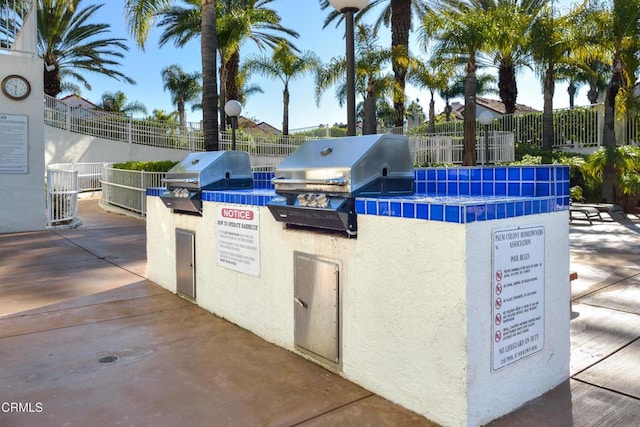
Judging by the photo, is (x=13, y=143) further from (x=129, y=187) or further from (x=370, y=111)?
(x=370, y=111)

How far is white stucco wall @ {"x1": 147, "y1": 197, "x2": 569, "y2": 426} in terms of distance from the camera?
265 centimetres

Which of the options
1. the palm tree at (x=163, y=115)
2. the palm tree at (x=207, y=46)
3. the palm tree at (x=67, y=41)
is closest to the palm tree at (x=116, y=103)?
the palm tree at (x=163, y=115)

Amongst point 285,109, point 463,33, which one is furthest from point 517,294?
point 285,109

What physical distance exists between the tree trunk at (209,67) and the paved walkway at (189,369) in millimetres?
6426

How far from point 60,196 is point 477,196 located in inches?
438

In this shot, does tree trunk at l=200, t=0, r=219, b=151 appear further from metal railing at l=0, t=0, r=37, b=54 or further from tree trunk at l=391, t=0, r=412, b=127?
tree trunk at l=391, t=0, r=412, b=127

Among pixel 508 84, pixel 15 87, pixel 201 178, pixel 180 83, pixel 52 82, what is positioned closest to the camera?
pixel 201 178

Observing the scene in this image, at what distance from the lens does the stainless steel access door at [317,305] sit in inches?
135

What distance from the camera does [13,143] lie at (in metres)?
11.0

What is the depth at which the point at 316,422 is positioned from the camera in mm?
2809

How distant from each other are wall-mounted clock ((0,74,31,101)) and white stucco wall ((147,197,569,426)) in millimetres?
9698

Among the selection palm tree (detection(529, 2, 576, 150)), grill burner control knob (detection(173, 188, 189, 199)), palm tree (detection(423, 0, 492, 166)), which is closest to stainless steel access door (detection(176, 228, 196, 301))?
grill burner control knob (detection(173, 188, 189, 199))

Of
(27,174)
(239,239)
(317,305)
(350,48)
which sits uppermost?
(350,48)

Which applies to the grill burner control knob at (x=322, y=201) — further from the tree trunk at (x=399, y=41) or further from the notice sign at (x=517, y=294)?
the tree trunk at (x=399, y=41)
